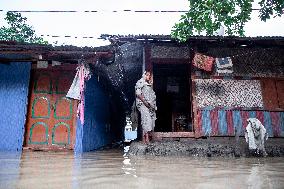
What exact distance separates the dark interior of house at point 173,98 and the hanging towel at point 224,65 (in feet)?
7.45

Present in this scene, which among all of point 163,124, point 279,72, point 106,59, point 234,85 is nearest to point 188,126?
point 163,124

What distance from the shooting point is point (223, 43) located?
7.67 metres

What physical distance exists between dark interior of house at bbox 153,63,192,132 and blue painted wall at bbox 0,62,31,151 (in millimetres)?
4863

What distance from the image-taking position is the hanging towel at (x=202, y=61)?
7.55 meters

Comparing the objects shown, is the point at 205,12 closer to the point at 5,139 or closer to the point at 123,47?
the point at 123,47

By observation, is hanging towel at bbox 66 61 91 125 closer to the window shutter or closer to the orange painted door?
the orange painted door

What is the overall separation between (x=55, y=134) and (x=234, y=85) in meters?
5.68

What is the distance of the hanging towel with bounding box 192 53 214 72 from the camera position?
24.8ft

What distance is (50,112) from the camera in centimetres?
756

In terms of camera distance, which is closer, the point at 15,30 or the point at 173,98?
the point at 173,98

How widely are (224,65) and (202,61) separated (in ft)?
2.37

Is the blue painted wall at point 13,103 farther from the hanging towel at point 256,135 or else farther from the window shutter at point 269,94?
the window shutter at point 269,94

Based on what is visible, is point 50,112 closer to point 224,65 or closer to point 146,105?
point 146,105

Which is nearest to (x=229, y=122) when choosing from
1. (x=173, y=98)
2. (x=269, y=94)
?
(x=269, y=94)
